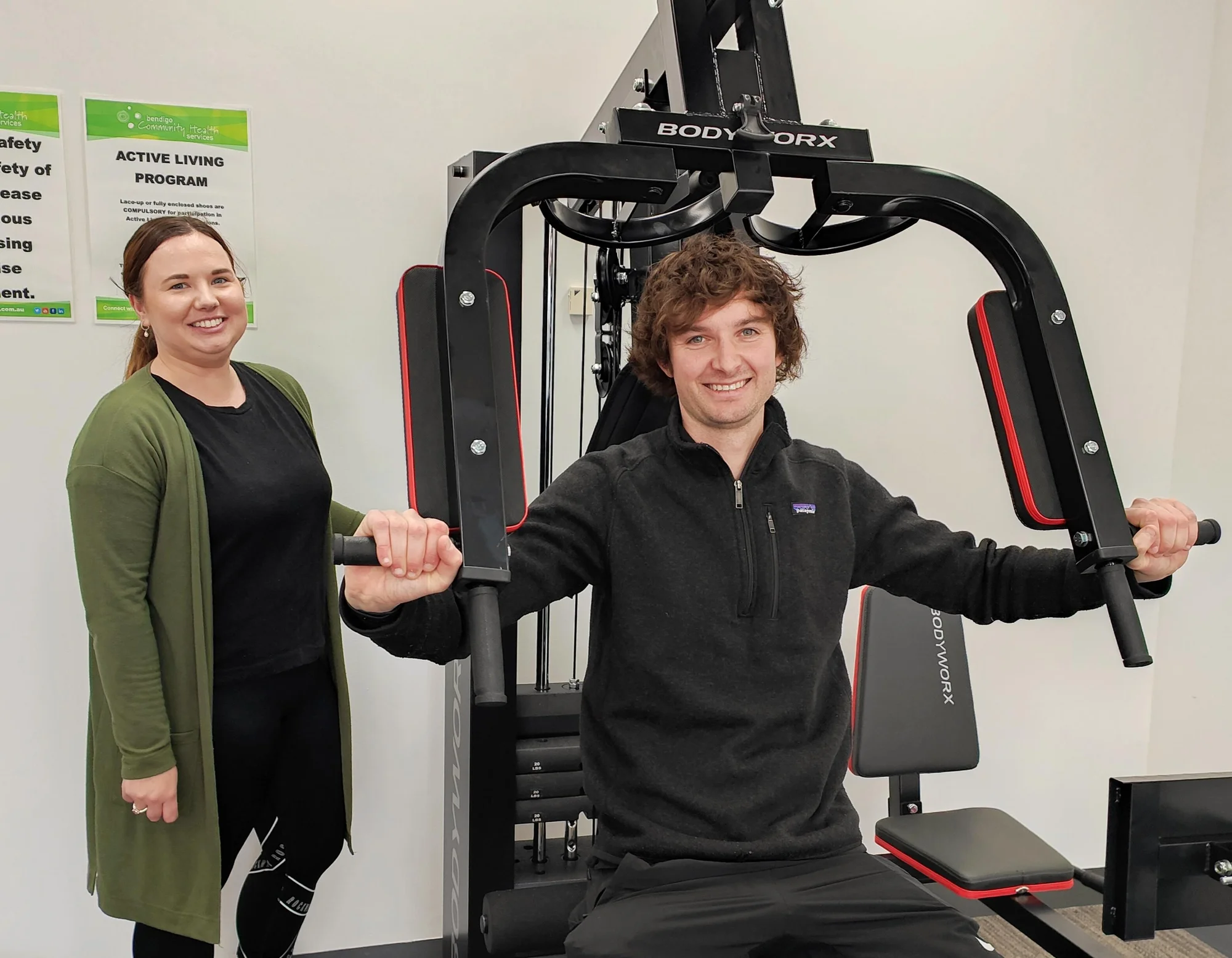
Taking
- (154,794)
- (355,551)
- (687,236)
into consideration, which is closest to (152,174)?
(154,794)

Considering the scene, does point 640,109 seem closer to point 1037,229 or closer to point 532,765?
point 532,765

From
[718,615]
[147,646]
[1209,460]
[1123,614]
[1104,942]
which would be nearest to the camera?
[1123,614]

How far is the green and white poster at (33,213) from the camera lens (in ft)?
6.27

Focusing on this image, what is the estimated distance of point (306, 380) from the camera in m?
2.13

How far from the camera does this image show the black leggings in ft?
5.25

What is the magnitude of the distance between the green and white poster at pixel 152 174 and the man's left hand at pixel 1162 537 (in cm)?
180

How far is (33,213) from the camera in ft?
6.38

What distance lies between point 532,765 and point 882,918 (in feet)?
2.51

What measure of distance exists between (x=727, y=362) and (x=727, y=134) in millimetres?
372

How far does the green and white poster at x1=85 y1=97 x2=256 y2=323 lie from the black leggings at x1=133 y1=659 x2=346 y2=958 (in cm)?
94

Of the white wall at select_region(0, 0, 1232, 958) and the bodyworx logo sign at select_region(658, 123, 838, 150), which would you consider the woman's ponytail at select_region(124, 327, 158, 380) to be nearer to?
the white wall at select_region(0, 0, 1232, 958)

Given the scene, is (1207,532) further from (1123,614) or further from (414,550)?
(414,550)

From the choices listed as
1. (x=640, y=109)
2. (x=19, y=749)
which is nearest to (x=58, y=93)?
(x=19, y=749)

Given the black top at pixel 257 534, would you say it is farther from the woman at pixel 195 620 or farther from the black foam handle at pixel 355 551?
the black foam handle at pixel 355 551
